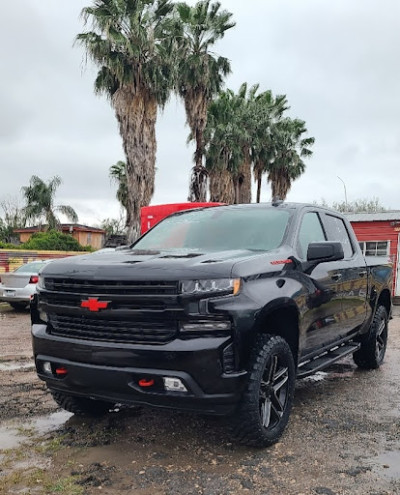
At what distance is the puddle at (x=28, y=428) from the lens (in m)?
3.89

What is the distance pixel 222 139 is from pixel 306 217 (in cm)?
2347

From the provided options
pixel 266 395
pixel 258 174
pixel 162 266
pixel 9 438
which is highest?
pixel 258 174

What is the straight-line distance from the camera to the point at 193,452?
3686mm

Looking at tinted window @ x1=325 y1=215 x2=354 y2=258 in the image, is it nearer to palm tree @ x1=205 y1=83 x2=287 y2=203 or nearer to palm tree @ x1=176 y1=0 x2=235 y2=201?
palm tree @ x1=176 y1=0 x2=235 y2=201

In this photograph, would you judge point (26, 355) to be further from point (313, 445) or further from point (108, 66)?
point (108, 66)

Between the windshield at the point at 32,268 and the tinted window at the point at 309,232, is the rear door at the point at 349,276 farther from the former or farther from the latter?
the windshield at the point at 32,268

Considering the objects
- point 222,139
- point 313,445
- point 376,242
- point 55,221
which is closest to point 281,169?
point 222,139

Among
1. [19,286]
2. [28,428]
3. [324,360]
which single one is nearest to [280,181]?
[19,286]

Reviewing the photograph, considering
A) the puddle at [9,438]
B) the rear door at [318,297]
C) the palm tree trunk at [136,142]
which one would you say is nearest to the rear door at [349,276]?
the rear door at [318,297]

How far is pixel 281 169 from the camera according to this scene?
3462cm

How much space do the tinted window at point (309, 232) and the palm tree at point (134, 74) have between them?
15141mm

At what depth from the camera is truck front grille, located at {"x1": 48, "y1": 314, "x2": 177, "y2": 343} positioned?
3312 millimetres

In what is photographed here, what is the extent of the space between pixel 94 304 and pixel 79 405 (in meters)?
1.29

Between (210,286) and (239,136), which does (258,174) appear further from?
(210,286)
